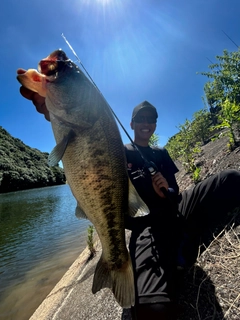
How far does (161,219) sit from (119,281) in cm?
→ 153

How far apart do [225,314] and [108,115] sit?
2448mm

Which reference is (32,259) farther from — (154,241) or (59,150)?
(59,150)

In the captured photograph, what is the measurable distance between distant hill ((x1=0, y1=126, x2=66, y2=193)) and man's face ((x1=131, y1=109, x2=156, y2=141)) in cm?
6672

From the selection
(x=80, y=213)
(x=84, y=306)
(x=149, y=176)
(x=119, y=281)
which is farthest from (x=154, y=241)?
(x=84, y=306)

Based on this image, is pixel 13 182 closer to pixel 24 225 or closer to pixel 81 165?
pixel 24 225

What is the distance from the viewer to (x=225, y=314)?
223cm

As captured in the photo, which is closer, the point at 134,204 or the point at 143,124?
the point at 134,204

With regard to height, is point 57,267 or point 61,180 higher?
point 61,180

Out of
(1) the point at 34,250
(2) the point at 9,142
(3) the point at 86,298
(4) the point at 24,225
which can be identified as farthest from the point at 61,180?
(3) the point at 86,298

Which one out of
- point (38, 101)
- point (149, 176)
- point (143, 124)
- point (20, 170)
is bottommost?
point (149, 176)

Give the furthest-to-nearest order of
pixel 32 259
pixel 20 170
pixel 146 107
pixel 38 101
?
pixel 20 170 < pixel 32 259 < pixel 146 107 < pixel 38 101

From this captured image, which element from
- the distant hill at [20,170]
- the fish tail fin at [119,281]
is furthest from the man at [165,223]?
the distant hill at [20,170]

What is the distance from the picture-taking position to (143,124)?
437 centimetres

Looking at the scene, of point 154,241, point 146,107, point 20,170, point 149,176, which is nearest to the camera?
point 154,241
